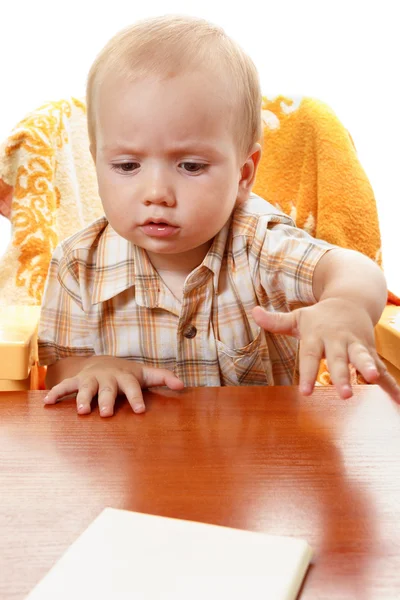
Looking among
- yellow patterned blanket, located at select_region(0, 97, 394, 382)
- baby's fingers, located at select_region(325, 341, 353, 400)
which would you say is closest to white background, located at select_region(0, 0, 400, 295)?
yellow patterned blanket, located at select_region(0, 97, 394, 382)

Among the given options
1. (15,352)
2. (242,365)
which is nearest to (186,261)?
(242,365)

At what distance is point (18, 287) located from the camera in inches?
55.9

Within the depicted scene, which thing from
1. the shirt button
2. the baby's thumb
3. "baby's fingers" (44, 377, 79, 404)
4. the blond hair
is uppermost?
the blond hair

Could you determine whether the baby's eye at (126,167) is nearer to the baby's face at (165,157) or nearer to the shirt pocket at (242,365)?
the baby's face at (165,157)

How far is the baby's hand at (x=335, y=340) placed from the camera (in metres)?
0.61

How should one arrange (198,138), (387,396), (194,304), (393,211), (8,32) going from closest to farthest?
(387,396), (198,138), (194,304), (8,32), (393,211)

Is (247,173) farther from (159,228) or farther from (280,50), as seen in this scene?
(280,50)

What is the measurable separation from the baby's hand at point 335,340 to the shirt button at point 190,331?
0.38m

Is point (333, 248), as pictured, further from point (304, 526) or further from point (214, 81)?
point (304, 526)

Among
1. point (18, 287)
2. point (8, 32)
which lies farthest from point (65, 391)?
point (8, 32)

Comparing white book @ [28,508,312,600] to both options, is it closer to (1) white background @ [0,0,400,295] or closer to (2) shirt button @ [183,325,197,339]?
(2) shirt button @ [183,325,197,339]

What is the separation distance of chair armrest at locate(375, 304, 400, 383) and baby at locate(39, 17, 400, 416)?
14 cm

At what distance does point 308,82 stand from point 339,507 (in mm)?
2061

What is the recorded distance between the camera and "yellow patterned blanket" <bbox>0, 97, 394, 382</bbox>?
4.65ft
